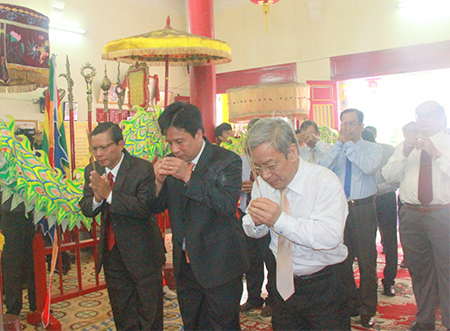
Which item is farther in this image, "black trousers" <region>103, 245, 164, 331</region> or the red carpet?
the red carpet

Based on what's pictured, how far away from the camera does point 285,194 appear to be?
64.2 inches

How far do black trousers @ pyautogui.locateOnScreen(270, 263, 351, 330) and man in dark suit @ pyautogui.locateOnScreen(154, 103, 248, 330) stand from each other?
1.03 ft

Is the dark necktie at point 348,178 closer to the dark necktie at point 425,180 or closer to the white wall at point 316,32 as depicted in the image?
the dark necktie at point 425,180

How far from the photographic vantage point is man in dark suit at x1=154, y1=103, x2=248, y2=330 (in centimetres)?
186

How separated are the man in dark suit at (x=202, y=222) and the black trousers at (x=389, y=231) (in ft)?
7.30

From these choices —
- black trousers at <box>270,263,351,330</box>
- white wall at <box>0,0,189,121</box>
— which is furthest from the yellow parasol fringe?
white wall at <box>0,0,189,121</box>

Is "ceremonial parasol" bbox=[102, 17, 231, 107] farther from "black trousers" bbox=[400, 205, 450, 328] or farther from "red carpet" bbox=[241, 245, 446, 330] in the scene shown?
"black trousers" bbox=[400, 205, 450, 328]

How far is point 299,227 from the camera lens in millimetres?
1438

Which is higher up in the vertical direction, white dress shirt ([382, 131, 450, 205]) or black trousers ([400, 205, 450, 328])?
white dress shirt ([382, 131, 450, 205])

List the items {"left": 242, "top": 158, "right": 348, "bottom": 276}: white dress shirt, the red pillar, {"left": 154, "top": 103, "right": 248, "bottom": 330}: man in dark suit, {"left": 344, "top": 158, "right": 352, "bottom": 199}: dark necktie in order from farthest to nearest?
the red pillar → {"left": 344, "top": 158, "right": 352, "bottom": 199}: dark necktie → {"left": 154, "top": 103, "right": 248, "bottom": 330}: man in dark suit → {"left": 242, "top": 158, "right": 348, "bottom": 276}: white dress shirt

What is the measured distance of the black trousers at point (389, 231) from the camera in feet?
12.1

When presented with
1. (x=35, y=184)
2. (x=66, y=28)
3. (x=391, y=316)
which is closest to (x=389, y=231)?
(x=391, y=316)

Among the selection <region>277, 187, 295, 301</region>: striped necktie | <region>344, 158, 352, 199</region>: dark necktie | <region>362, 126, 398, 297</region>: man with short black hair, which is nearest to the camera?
<region>277, 187, 295, 301</region>: striped necktie

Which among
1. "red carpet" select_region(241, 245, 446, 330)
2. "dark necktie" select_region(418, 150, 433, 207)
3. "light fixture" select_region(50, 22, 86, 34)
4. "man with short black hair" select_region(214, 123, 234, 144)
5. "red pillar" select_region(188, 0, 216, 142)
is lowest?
"red carpet" select_region(241, 245, 446, 330)
